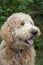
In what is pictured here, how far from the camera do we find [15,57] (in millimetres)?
6906

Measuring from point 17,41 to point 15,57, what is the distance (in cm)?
32

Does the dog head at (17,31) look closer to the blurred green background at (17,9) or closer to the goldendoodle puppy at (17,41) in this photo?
the goldendoodle puppy at (17,41)

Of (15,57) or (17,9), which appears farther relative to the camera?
(17,9)

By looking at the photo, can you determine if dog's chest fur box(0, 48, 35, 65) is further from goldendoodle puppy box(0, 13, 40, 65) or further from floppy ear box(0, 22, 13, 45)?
floppy ear box(0, 22, 13, 45)

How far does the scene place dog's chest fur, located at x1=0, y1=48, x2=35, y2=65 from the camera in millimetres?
6906

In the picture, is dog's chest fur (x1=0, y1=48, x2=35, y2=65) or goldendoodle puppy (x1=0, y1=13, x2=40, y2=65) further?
dog's chest fur (x1=0, y1=48, x2=35, y2=65)

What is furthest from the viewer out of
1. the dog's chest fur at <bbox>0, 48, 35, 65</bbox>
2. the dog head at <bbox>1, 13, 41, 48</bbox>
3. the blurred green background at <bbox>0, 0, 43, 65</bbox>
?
the blurred green background at <bbox>0, 0, 43, 65</bbox>

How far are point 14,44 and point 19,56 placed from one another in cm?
25

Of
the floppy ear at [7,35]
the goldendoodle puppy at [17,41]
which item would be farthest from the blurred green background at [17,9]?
the floppy ear at [7,35]

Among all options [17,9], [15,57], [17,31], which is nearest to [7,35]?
[17,31]

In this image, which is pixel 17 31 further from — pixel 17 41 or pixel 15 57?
pixel 15 57

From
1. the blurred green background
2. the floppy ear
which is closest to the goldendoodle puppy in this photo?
the floppy ear

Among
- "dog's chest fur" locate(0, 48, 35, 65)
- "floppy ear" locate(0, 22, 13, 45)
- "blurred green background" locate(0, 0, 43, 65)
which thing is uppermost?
"blurred green background" locate(0, 0, 43, 65)

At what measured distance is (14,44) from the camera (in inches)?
269
